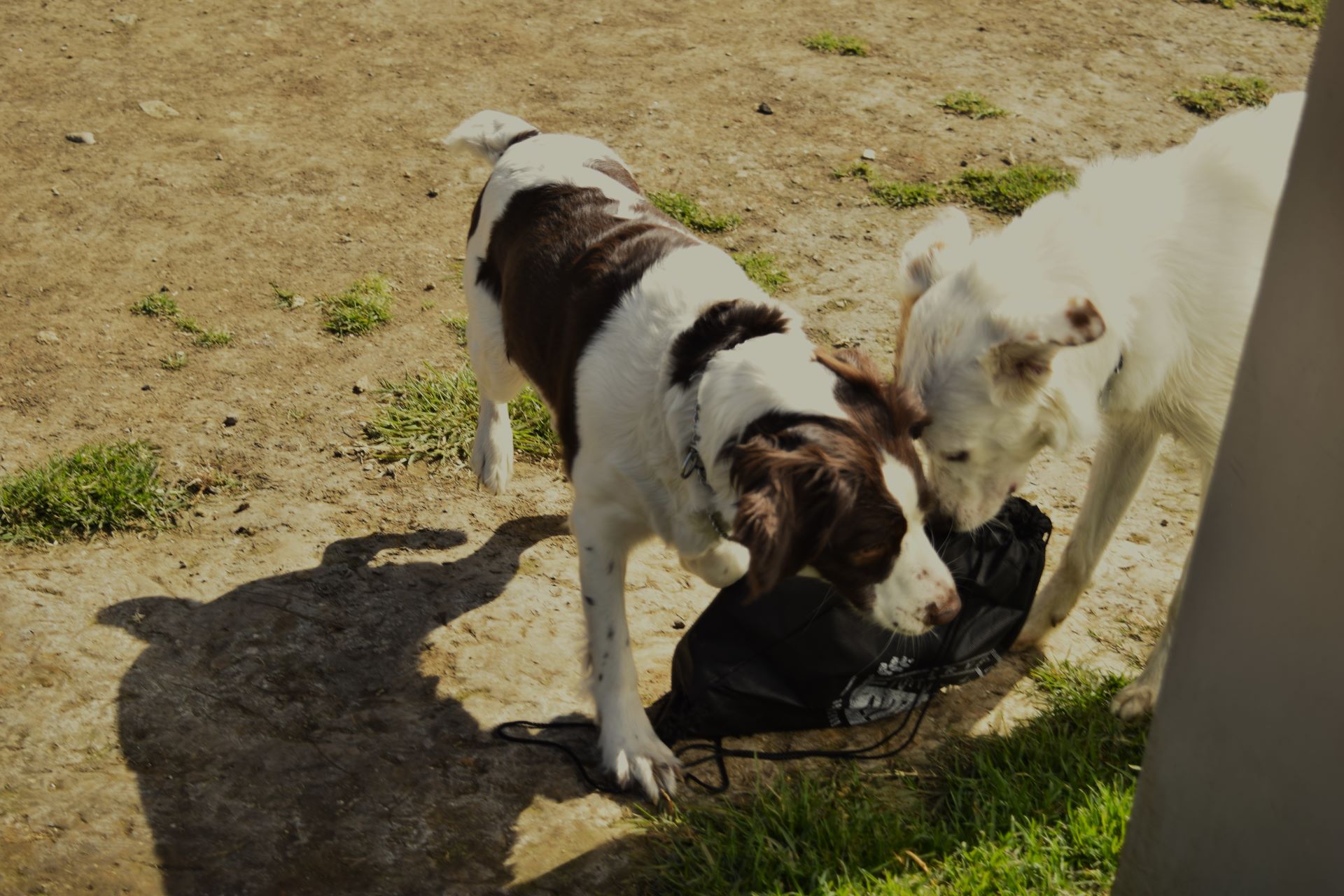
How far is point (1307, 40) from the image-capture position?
29.4 ft

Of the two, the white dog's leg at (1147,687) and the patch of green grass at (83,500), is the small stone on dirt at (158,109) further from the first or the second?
the white dog's leg at (1147,687)

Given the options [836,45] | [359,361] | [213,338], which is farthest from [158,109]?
[836,45]

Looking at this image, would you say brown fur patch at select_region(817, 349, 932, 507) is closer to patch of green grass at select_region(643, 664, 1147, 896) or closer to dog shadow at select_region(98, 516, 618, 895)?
patch of green grass at select_region(643, 664, 1147, 896)

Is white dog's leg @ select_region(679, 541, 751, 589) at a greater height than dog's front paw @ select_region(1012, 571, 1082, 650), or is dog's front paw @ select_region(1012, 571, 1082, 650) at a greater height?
white dog's leg @ select_region(679, 541, 751, 589)

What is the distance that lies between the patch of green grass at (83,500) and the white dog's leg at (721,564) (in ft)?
7.25

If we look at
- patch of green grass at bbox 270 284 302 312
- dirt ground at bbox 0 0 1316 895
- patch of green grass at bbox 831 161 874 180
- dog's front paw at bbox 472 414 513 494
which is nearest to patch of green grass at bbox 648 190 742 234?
dirt ground at bbox 0 0 1316 895

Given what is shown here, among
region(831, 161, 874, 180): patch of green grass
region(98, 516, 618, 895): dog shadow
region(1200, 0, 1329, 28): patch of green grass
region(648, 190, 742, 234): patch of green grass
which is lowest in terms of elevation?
region(98, 516, 618, 895): dog shadow

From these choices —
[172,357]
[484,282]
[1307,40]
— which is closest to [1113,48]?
[1307,40]

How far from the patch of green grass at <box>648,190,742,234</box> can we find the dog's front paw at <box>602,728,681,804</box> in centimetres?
357

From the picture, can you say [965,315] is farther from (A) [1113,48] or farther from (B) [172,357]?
(A) [1113,48]

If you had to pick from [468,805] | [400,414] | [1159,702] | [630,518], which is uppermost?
[1159,702]

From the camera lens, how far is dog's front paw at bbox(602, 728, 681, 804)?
3270 millimetres

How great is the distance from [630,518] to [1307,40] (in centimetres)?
831

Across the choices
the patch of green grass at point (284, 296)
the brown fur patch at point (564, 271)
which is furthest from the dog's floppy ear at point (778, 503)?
the patch of green grass at point (284, 296)
